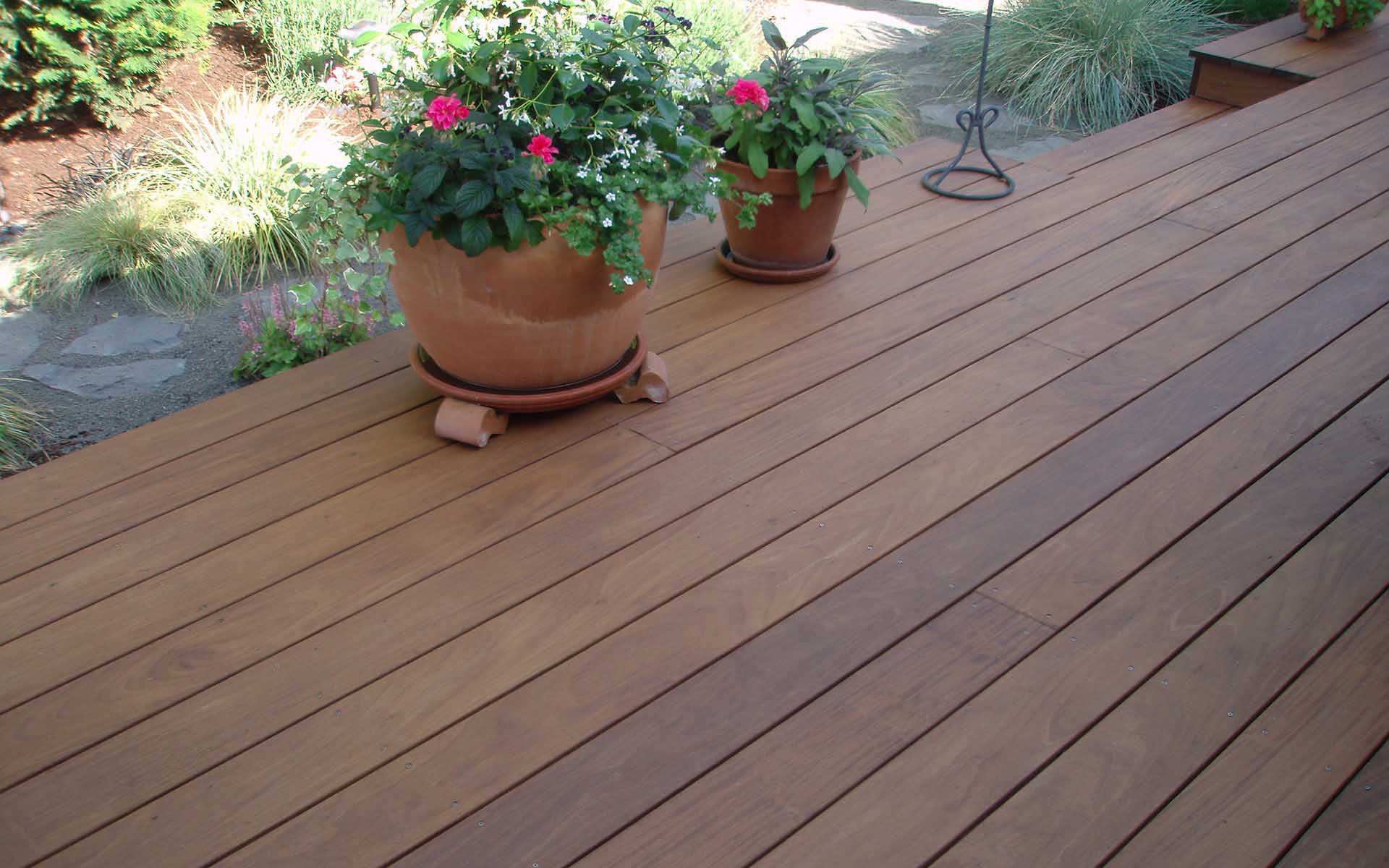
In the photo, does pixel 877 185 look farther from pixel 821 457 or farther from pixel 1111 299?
pixel 821 457

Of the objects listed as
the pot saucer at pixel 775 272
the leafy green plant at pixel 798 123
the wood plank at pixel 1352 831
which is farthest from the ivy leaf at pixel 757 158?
the wood plank at pixel 1352 831

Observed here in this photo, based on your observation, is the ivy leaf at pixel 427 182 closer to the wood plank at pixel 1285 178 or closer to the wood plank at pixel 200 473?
the wood plank at pixel 200 473

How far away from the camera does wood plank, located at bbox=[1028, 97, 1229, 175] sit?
369 cm

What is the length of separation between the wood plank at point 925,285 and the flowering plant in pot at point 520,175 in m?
0.34

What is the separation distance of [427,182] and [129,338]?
1709mm

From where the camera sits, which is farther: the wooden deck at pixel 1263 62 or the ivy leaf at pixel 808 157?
the wooden deck at pixel 1263 62

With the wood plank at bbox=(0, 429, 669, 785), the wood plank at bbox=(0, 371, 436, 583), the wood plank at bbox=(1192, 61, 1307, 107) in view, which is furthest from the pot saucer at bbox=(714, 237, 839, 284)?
the wood plank at bbox=(1192, 61, 1307, 107)

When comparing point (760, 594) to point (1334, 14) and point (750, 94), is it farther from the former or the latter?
point (1334, 14)

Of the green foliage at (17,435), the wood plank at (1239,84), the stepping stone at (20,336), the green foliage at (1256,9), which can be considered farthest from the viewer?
the green foliage at (1256,9)

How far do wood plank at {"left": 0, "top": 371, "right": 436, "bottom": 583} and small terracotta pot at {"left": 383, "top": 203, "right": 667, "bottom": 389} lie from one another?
238 mm

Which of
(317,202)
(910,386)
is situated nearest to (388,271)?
(317,202)

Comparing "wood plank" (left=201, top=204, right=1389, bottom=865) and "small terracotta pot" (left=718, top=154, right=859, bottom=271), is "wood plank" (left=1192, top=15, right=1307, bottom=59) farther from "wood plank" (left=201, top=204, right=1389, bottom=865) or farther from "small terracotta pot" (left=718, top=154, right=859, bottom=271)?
"small terracotta pot" (left=718, top=154, right=859, bottom=271)

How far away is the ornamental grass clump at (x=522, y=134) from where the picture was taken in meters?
1.98

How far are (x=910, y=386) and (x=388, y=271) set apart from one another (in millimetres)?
1128
